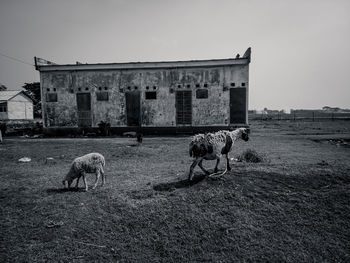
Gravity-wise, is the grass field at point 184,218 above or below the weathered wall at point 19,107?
below

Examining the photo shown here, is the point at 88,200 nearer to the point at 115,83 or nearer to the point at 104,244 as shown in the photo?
the point at 104,244

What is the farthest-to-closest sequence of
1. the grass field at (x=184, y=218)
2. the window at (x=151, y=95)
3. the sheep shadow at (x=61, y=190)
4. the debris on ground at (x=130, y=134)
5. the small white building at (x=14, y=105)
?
the small white building at (x=14, y=105) < the window at (x=151, y=95) < the debris on ground at (x=130, y=134) < the sheep shadow at (x=61, y=190) < the grass field at (x=184, y=218)

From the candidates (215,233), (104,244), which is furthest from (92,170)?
(215,233)

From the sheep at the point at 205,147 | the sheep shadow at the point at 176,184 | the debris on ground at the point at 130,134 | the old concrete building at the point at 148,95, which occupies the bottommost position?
the sheep shadow at the point at 176,184

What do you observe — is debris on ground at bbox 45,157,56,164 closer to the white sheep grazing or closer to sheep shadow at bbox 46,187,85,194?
sheep shadow at bbox 46,187,85,194

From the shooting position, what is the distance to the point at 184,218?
4.82 metres

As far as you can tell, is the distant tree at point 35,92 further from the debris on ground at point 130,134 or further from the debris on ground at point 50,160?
the debris on ground at point 50,160

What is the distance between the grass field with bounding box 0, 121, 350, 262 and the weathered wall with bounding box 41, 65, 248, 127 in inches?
445

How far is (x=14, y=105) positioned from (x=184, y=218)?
1708 inches

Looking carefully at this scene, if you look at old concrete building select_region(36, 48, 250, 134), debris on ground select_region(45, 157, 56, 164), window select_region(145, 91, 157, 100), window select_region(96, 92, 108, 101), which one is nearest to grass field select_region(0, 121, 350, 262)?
debris on ground select_region(45, 157, 56, 164)

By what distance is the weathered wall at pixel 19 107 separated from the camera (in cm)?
3784

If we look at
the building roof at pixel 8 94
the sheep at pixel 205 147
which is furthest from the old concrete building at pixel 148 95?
the building roof at pixel 8 94

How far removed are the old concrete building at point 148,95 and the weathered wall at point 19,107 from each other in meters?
24.2

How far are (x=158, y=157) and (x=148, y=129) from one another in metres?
8.81
